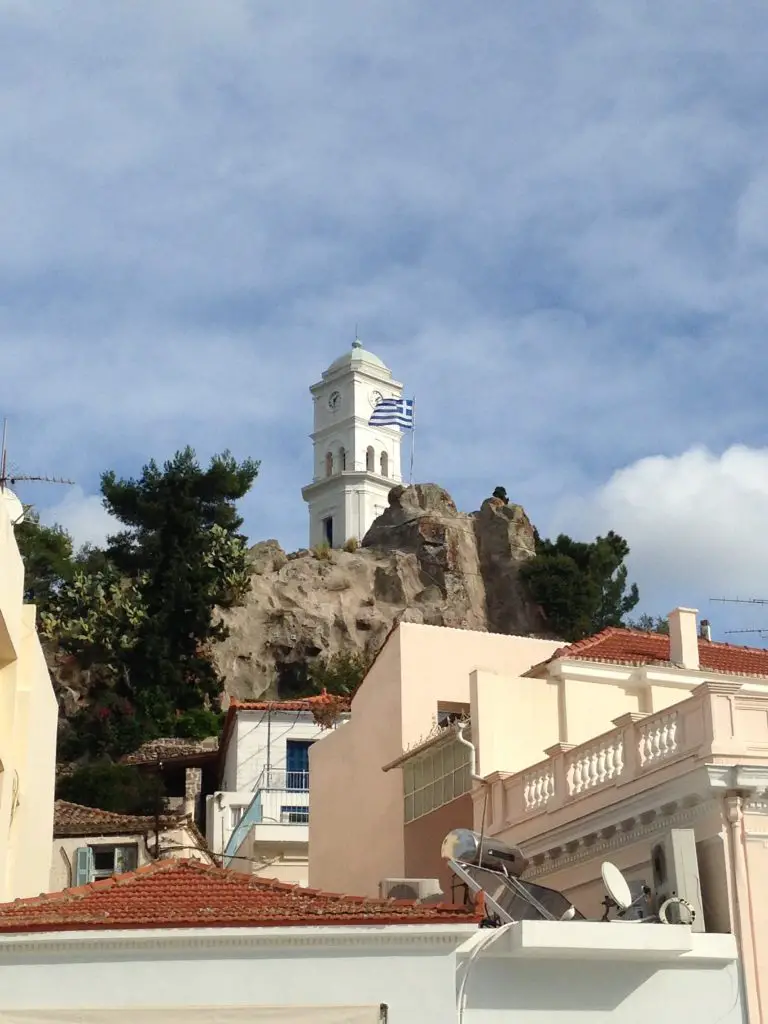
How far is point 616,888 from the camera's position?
17.5m

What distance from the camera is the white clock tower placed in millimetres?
104250

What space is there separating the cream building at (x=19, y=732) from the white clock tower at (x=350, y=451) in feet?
255

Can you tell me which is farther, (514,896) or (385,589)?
(385,589)

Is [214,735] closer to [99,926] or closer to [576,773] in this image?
[576,773]

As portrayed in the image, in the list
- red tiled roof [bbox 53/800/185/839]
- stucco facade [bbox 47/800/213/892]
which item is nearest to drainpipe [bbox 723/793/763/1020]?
stucco facade [bbox 47/800/213/892]

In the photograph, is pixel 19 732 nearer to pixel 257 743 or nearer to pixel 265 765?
pixel 265 765

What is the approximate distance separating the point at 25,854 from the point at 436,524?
205ft

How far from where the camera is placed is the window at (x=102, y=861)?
3547 centimetres

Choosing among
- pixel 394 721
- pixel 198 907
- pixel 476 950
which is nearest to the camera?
pixel 198 907

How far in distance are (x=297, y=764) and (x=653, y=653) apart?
68.6ft

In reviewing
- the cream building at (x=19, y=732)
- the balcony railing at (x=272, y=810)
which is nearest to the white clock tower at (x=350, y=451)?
the balcony railing at (x=272, y=810)

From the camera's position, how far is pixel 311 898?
51.3 feet

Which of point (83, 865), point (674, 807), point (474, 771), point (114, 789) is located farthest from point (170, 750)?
point (674, 807)

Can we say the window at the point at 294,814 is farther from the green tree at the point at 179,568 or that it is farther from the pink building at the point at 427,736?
the green tree at the point at 179,568
